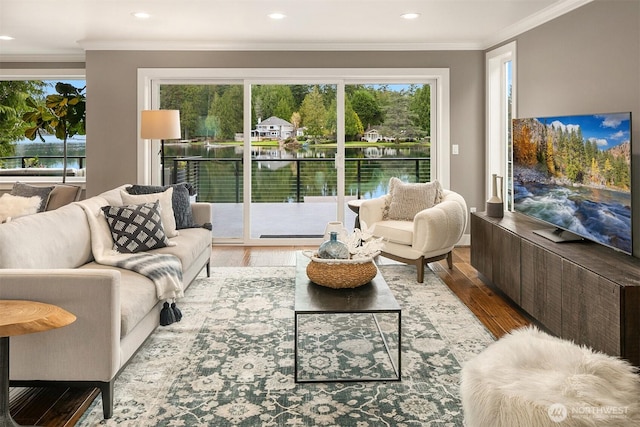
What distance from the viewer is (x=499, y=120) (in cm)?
635

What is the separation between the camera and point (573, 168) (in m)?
3.74

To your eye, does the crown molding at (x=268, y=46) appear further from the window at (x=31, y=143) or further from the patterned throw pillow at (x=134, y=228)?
the patterned throw pillow at (x=134, y=228)

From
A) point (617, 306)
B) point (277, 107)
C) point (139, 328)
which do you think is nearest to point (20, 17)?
point (277, 107)

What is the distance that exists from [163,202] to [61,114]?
10.2ft

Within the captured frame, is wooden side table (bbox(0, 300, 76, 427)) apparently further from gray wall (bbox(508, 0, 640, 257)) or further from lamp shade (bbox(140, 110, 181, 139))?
lamp shade (bbox(140, 110, 181, 139))

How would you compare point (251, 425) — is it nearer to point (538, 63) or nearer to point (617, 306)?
point (617, 306)

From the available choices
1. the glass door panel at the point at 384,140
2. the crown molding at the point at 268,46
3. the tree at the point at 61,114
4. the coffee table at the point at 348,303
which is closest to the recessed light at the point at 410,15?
the crown molding at the point at 268,46

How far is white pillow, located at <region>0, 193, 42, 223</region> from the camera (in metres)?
5.18

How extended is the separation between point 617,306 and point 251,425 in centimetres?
176

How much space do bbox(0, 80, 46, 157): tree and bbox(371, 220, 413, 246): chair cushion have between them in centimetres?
502

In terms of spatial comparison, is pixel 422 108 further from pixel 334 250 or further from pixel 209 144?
pixel 334 250

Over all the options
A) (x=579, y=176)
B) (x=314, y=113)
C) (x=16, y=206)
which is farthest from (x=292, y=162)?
(x=579, y=176)

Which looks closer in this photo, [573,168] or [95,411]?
[95,411]

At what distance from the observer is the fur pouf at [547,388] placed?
1.75m
